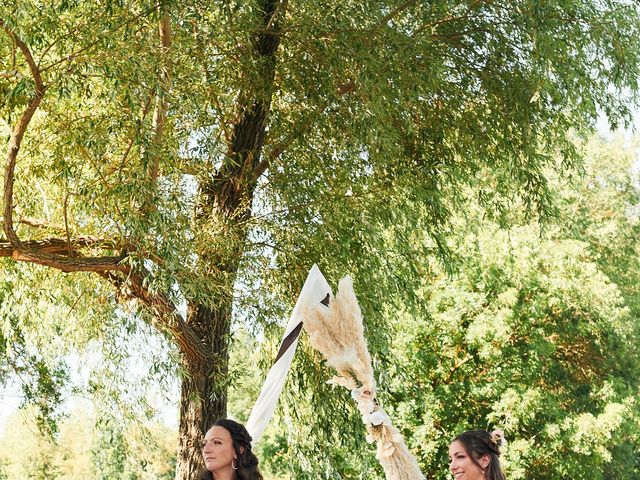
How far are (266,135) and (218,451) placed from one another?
4.80 m

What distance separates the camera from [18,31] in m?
6.25

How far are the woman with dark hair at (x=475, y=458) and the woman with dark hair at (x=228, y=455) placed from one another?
0.87 meters

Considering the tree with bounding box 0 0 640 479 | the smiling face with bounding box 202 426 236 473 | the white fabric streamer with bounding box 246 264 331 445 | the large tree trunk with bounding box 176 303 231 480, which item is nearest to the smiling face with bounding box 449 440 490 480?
the white fabric streamer with bounding box 246 264 331 445

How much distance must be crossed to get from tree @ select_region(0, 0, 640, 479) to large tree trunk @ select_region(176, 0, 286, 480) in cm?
2

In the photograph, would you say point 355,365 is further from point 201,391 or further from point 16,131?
point 201,391

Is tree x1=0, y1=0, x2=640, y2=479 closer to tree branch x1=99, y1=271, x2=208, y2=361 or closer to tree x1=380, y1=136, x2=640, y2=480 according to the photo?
tree branch x1=99, y1=271, x2=208, y2=361

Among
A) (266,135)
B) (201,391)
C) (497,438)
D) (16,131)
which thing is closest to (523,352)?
(266,135)

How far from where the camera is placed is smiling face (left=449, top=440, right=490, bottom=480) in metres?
3.62

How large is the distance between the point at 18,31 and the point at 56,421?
7.35m

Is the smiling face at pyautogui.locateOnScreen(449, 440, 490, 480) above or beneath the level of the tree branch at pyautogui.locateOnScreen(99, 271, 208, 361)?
beneath

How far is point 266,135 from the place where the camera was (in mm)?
8531

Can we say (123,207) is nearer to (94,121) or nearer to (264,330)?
(94,121)

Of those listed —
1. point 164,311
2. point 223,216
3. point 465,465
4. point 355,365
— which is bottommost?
point 465,465

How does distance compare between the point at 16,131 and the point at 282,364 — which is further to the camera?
the point at 16,131
